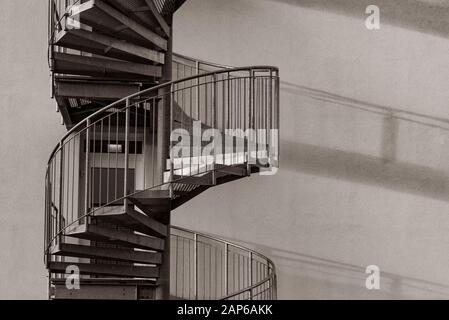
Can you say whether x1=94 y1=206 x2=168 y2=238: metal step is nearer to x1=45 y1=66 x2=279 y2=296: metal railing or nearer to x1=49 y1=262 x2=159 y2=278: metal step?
x1=45 y1=66 x2=279 y2=296: metal railing

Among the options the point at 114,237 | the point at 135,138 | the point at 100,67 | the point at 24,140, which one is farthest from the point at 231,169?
the point at 24,140

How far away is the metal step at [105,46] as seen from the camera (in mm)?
8688

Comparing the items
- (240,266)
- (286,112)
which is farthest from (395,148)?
(240,266)

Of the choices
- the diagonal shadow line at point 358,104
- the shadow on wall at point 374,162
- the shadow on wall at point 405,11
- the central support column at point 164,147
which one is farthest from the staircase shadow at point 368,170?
the central support column at point 164,147

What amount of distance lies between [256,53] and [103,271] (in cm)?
306

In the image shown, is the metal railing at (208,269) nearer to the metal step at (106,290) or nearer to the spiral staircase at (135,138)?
the spiral staircase at (135,138)

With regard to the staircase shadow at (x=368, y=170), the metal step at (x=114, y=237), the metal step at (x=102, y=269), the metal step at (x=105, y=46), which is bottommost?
the metal step at (x=102, y=269)

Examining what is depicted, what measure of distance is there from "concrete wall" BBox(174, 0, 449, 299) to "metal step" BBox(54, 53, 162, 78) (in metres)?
1.83

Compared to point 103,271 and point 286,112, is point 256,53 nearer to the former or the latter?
point 286,112

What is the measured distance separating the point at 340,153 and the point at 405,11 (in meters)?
1.61

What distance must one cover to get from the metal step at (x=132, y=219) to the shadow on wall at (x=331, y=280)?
1.84 meters

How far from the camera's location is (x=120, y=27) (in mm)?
8773
